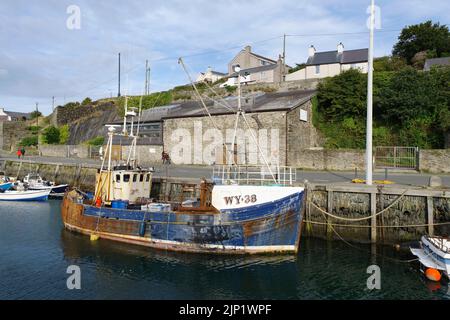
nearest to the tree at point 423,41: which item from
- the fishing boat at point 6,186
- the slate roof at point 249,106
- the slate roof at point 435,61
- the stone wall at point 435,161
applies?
the slate roof at point 435,61

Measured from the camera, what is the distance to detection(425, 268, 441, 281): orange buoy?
12320mm

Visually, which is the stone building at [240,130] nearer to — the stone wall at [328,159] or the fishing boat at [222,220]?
the stone wall at [328,159]

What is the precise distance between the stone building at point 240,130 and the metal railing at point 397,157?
630cm

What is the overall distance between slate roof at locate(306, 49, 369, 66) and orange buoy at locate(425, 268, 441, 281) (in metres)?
37.7

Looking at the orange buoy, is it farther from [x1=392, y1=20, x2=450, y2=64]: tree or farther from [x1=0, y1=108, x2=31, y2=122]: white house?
[x1=0, y1=108, x2=31, y2=122]: white house

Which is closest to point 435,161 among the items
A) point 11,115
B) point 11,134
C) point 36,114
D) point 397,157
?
point 397,157

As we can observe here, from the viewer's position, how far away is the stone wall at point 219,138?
31062 mm

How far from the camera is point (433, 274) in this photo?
12.4m

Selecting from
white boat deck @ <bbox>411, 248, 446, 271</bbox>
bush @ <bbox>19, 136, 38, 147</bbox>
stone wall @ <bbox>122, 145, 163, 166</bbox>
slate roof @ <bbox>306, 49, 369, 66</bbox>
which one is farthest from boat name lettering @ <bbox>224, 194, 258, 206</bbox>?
bush @ <bbox>19, 136, 38, 147</bbox>

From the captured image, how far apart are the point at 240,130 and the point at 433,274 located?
72.8ft

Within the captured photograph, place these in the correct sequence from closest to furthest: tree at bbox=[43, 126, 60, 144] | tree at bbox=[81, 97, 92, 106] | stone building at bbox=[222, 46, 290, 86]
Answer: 1. stone building at bbox=[222, 46, 290, 86]
2. tree at bbox=[43, 126, 60, 144]
3. tree at bbox=[81, 97, 92, 106]

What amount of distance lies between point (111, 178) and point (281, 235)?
921 cm
